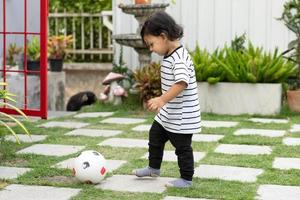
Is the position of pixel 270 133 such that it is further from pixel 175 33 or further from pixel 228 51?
pixel 175 33

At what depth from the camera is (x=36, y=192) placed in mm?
3480

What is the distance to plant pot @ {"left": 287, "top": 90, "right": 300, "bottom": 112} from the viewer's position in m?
6.56

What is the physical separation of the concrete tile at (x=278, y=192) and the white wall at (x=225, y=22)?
12.9 ft

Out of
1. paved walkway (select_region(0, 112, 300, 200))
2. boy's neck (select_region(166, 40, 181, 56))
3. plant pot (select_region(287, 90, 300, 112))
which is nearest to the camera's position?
paved walkway (select_region(0, 112, 300, 200))

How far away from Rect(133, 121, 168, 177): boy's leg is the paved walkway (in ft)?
0.15

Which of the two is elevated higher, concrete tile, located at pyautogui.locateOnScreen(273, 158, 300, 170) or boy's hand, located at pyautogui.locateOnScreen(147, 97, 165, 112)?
boy's hand, located at pyautogui.locateOnScreen(147, 97, 165, 112)

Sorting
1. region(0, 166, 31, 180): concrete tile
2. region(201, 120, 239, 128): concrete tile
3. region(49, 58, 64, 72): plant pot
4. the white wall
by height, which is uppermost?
the white wall

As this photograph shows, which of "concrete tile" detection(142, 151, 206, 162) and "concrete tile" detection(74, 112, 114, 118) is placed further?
"concrete tile" detection(74, 112, 114, 118)

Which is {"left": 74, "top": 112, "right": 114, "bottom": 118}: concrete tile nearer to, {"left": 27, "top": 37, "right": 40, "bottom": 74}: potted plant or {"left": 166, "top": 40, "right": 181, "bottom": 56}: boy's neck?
{"left": 27, "top": 37, "right": 40, "bottom": 74}: potted plant

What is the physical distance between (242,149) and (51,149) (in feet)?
4.71

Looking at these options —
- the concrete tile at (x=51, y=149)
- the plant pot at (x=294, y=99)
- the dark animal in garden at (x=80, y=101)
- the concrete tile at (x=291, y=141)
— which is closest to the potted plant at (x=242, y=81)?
the plant pot at (x=294, y=99)

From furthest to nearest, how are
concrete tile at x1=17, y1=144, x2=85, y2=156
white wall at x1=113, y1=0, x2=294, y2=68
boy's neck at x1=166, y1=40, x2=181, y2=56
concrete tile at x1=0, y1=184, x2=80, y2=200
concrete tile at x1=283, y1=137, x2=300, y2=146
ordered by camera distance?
white wall at x1=113, y1=0, x2=294, y2=68
concrete tile at x1=283, y1=137, x2=300, y2=146
concrete tile at x1=17, y1=144, x2=85, y2=156
boy's neck at x1=166, y1=40, x2=181, y2=56
concrete tile at x1=0, y1=184, x2=80, y2=200

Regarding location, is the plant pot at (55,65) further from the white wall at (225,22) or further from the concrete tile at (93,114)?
the concrete tile at (93,114)

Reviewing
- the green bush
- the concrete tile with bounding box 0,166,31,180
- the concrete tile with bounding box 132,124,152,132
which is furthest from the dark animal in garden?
the concrete tile with bounding box 0,166,31,180
